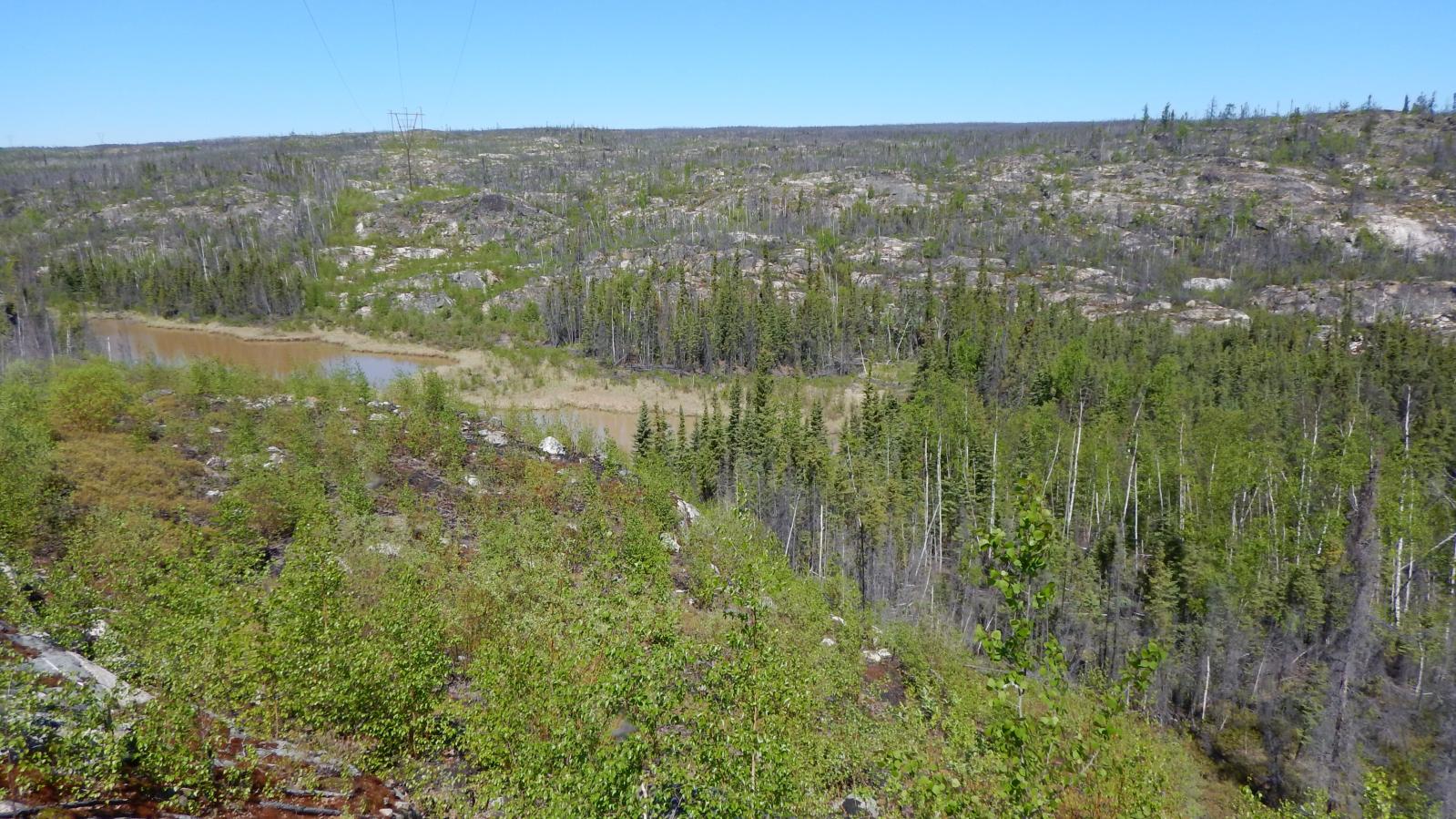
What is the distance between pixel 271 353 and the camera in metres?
95.8

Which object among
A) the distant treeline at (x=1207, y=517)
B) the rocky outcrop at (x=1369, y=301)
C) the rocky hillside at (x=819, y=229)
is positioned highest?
the rocky hillside at (x=819, y=229)

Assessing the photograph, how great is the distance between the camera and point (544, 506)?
3047 cm

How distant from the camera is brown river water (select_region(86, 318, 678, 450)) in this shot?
76963mm

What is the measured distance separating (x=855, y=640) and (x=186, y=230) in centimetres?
16591

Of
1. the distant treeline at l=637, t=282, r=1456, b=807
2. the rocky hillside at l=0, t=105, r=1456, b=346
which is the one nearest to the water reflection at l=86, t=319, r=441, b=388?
the rocky hillside at l=0, t=105, r=1456, b=346

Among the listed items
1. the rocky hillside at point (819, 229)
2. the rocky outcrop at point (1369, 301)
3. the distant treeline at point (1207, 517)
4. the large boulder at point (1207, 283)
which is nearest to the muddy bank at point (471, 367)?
the rocky hillside at point (819, 229)

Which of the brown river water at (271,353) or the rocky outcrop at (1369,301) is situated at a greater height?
the rocky outcrop at (1369,301)

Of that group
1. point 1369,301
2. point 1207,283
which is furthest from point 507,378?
point 1369,301

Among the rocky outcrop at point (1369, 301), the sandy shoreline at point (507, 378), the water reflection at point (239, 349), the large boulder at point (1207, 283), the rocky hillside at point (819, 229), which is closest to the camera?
the sandy shoreline at point (507, 378)

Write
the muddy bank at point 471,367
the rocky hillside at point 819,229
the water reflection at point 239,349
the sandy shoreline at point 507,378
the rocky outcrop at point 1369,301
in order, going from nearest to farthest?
1. the muddy bank at point 471,367
2. the sandy shoreline at point 507,378
3. the water reflection at point 239,349
4. the rocky outcrop at point 1369,301
5. the rocky hillside at point 819,229

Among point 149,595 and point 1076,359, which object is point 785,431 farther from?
point 149,595

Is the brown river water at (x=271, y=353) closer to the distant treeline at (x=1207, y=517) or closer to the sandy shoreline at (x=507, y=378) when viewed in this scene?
the sandy shoreline at (x=507, y=378)

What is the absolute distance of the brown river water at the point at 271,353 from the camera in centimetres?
7696

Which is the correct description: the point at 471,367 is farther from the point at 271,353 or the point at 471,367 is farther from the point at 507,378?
the point at 271,353
